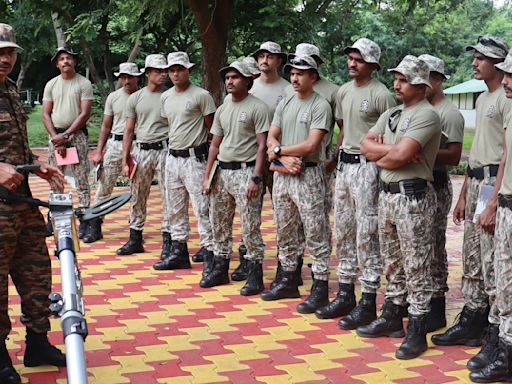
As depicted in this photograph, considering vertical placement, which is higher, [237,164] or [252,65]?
[252,65]

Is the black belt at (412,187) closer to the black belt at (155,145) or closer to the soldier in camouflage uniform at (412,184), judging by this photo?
the soldier in camouflage uniform at (412,184)

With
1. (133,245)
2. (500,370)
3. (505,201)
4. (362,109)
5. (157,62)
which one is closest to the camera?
(505,201)

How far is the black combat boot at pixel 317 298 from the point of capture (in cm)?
608

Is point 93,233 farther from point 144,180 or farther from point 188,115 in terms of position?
point 188,115

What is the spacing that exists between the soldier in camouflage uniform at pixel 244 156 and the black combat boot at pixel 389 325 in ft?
4.71

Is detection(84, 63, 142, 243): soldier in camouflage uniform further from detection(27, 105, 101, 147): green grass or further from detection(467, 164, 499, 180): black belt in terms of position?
detection(27, 105, 101, 147): green grass

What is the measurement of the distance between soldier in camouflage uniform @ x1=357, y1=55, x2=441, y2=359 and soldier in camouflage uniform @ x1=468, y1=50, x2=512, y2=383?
0.53m

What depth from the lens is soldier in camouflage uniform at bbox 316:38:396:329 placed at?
5.68 metres

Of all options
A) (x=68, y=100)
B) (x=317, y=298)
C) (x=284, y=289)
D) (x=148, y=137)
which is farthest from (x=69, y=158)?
(x=317, y=298)

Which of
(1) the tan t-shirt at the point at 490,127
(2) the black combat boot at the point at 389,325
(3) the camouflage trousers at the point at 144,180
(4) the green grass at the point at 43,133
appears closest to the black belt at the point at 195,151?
(3) the camouflage trousers at the point at 144,180

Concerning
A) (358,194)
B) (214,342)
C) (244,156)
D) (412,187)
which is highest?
(244,156)

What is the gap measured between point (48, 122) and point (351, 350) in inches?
196

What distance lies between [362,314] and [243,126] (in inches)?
74.8

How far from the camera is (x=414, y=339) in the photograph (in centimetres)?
510
